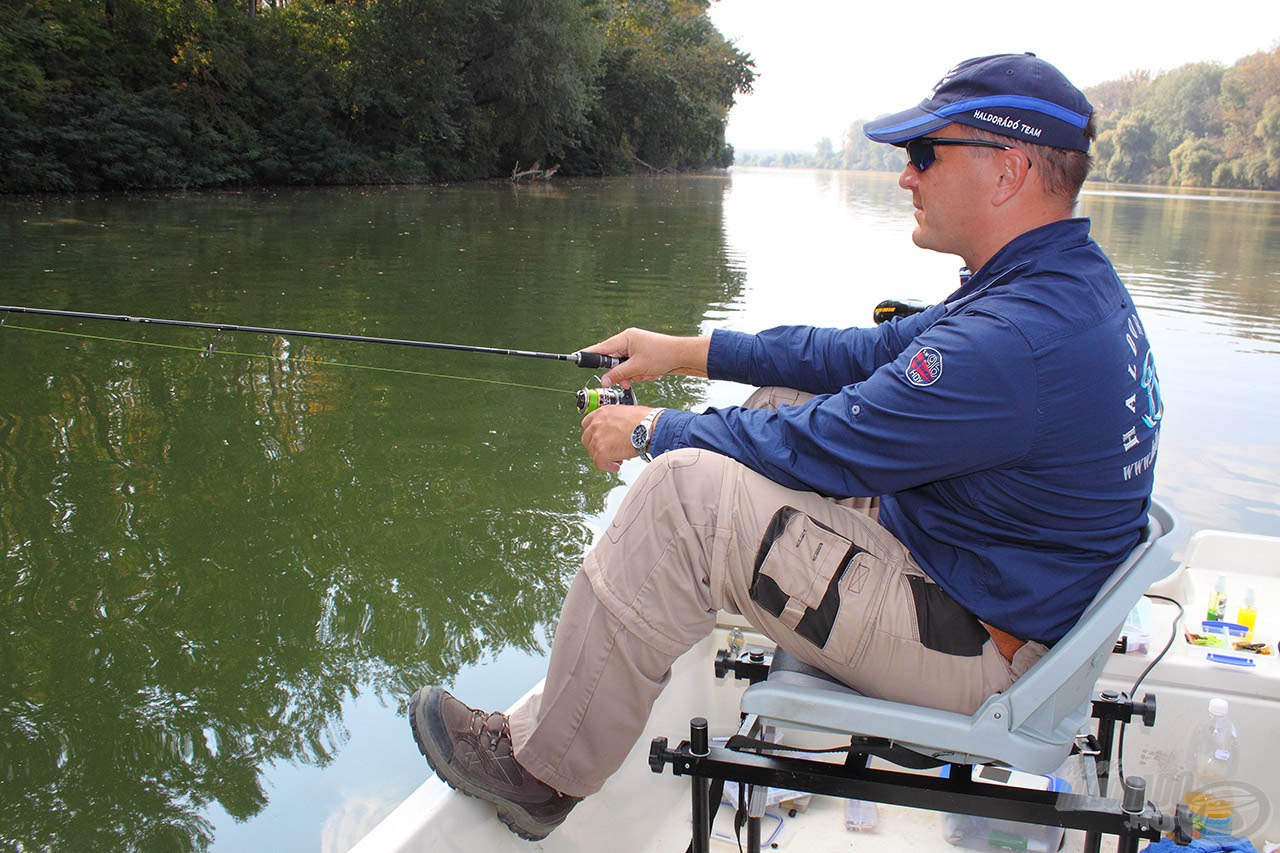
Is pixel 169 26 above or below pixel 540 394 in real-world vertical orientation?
above

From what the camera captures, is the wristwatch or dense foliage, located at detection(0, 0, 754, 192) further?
dense foliage, located at detection(0, 0, 754, 192)

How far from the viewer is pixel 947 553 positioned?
5.15ft

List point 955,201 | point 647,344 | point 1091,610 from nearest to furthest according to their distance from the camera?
point 1091,610 → point 955,201 → point 647,344

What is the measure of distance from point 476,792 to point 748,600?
0.57 m

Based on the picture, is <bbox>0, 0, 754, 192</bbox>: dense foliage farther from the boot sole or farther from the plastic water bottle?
the plastic water bottle

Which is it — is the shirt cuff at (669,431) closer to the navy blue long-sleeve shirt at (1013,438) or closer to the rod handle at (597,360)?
the navy blue long-sleeve shirt at (1013,438)

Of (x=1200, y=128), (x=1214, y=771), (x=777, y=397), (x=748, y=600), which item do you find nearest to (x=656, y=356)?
(x=777, y=397)

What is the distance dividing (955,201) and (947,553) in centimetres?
57

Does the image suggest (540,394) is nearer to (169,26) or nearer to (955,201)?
(955,201)

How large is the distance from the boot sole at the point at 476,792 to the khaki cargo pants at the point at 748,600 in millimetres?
255

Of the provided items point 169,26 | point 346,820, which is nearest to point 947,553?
point 346,820

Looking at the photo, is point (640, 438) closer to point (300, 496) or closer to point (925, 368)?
point (925, 368)

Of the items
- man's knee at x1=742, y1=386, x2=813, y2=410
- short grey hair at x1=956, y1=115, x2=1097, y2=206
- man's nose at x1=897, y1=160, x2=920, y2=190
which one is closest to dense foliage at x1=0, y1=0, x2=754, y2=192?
man's knee at x1=742, y1=386, x2=813, y2=410

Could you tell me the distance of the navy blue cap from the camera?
1.57 m
